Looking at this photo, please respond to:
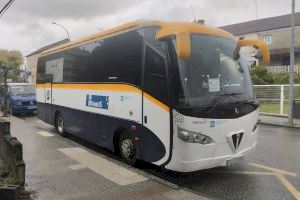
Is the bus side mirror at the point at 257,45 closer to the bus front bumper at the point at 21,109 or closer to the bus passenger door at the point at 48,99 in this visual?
the bus passenger door at the point at 48,99

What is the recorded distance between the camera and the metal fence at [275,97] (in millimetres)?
21047

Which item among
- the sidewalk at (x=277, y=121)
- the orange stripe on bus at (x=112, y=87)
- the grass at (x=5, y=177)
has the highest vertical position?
the orange stripe on bus at (x=112, y=87)

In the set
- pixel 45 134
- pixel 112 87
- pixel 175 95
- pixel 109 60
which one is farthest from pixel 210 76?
pixel 45 134

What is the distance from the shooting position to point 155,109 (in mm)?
7445

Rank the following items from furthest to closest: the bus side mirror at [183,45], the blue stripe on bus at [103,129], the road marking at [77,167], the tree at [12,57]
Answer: the tree at [12,57], the road marking at [77,167], the blue stripe on bus at [103,129], the bus side mirror at [183,45]

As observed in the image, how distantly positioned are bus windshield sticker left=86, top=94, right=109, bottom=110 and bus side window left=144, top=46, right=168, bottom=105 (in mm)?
2104

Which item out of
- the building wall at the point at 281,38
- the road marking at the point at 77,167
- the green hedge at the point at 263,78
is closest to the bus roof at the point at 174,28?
the road marking at the point at 77,167

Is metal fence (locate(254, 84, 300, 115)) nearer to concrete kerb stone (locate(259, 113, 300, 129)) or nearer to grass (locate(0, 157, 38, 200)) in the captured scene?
concrete kerb stone (locate(259, 113, 300, 129))

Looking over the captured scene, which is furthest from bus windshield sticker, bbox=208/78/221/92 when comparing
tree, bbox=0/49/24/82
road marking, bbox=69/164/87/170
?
tree, bbox=0/49/24/82

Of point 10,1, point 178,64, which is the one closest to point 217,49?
point 178,64

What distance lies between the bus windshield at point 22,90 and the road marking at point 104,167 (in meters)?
13.6

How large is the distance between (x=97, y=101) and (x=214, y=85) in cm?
384

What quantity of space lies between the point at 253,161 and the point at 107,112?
12.3 feet

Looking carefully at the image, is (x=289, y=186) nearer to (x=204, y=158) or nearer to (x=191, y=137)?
(x=204, y=158)
